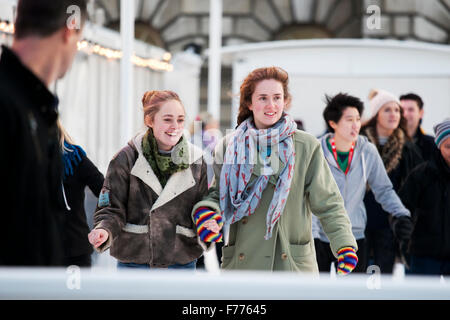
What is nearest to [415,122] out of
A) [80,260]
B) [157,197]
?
[157,197]

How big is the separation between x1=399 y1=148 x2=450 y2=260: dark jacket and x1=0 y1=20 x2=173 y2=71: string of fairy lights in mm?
2198

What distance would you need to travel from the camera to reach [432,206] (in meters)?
Answer: 3.65

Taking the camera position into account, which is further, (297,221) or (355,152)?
(355,152)

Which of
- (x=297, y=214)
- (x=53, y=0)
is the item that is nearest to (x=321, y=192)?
(x=297, y=214)

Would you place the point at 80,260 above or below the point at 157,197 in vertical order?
below

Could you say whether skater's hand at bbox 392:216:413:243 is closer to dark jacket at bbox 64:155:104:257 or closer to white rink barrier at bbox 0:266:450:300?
dark jacket at bbox 64:155:104:257

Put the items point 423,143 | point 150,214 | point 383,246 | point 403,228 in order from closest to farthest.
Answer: point 150,214 < point 403,228 < point 383,246 < point 423,143

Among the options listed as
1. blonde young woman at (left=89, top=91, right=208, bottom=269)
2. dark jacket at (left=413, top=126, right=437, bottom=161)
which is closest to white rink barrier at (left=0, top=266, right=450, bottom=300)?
blonde young woman at (left=89, top=91, right=208, bottom=269)

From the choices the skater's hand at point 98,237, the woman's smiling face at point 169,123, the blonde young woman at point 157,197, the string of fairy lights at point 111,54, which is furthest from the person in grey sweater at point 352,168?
the string of fairy lights at point 111,54

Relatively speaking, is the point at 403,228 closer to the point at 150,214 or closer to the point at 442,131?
the point at 442,131

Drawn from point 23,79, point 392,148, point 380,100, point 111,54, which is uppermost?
point 111,54

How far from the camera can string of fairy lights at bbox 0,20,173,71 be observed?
18.0 feet

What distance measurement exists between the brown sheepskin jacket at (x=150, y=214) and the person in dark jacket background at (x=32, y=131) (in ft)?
4.34

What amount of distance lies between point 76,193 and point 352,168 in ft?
5.09
